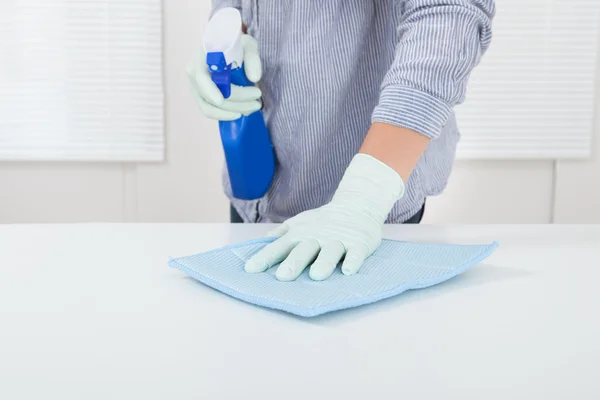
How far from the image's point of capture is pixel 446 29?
1009 millimetres

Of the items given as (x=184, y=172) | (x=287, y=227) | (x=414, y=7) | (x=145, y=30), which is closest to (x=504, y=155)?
(x=184, y=172)

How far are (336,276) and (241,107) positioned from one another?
1.80ft

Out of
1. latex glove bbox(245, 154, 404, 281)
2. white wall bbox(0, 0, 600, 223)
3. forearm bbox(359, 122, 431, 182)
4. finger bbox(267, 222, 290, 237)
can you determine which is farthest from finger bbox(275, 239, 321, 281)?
white wall bbox(0, 0, 600, 223)

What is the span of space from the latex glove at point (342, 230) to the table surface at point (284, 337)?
0.10m

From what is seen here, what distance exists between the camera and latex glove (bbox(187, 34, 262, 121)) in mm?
1206

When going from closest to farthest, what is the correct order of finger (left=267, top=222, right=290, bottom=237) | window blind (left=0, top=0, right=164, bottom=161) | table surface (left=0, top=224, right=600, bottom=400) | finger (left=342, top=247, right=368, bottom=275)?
table surface (left=0, top=224, right=600, bottom=400) → finger (left=342, top=247, right=368, bottom=275) → finger (left=267, top=222, right=290, bottom=237) → window blind (left=0, top=0, right=164, bottom=161)

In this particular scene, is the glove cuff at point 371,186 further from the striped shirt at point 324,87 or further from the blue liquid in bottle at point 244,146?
the blue liquid in bottle at point 244,146

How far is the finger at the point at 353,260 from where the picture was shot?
781 millimetres

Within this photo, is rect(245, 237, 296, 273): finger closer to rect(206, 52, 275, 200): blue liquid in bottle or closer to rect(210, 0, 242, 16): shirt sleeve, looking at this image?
rect(206, 52, 275, 200): blue liquid in bottle

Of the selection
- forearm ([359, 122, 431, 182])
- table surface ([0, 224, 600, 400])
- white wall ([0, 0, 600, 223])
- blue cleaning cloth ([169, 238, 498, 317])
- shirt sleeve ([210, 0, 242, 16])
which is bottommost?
white wall ([0, 0, 600, 223])

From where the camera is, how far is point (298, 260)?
78cm

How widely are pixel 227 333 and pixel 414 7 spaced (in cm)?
69

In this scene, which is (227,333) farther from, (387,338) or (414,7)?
(414,7)

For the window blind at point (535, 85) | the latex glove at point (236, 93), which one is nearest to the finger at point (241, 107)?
the latex glove at point (236, 93)
